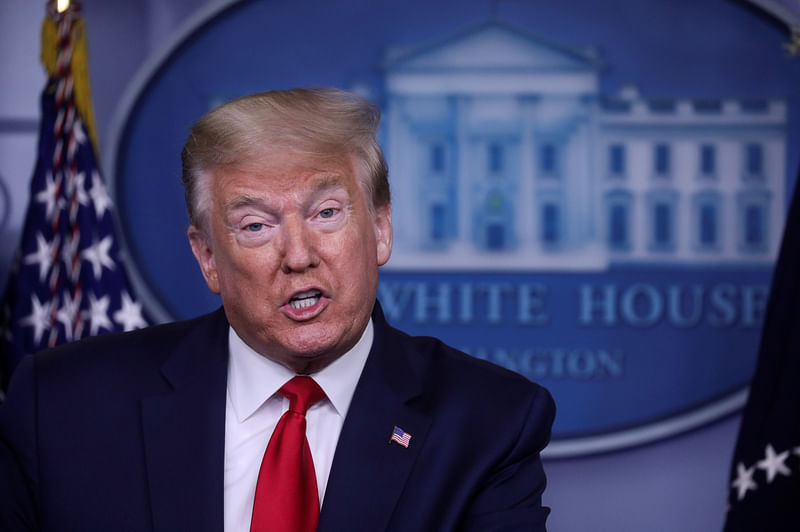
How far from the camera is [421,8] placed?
121 inches

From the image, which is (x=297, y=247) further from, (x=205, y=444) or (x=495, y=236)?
(x=495, y=236)

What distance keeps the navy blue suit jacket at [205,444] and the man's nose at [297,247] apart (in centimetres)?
30

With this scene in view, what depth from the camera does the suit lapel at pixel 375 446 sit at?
4.94 ft

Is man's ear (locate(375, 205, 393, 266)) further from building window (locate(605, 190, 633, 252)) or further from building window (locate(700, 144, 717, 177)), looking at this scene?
building window (locate(700, 144, 717, 177))

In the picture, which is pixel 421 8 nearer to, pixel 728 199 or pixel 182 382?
pixel 728 199

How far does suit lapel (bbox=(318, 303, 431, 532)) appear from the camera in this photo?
59.3 inches

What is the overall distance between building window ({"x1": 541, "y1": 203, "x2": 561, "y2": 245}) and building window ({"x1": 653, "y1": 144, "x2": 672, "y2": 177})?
0.37 m

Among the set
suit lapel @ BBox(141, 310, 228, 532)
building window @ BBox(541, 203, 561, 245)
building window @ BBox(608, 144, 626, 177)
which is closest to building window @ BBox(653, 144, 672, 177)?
building window @ BBox(608, 144, 626, 177)

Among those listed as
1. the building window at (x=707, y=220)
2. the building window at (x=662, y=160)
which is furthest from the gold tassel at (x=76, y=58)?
the building window at (x=707, y=220)

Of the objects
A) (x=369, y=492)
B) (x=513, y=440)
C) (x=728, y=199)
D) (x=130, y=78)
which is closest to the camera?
(x=369, y=492)

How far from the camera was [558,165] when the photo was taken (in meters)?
3.01

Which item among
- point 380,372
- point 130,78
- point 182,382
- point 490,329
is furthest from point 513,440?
point 130,78

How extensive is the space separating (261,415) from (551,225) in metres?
1.65

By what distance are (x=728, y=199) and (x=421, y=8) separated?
49.8 inches
